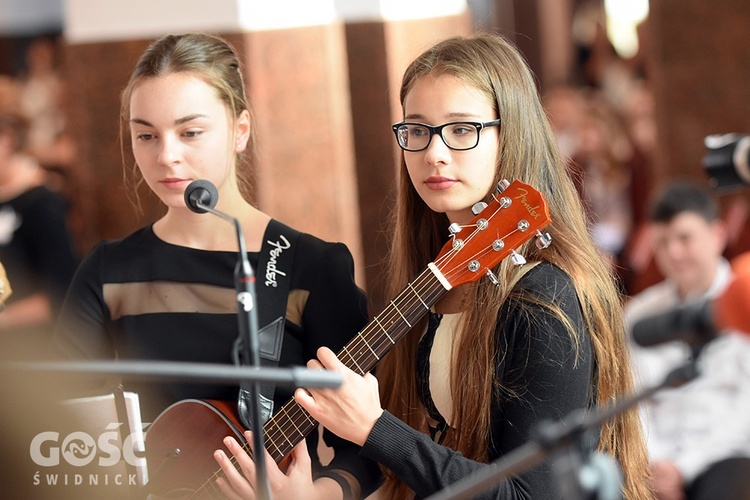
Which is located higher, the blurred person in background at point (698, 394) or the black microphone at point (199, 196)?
the black microphone at point (199, 196)

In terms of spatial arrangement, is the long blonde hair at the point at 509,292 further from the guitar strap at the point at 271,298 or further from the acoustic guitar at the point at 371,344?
the guitar strap at the point at 271,298

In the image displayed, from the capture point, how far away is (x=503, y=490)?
1852 millimetres

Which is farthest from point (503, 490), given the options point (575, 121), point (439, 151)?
point (575, 121)

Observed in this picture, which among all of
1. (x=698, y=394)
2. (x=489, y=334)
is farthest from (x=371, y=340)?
(x=698, y=394)

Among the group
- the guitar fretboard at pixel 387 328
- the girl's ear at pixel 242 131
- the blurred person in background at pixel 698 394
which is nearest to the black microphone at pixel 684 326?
the guitar fretboard at pixel 387 328

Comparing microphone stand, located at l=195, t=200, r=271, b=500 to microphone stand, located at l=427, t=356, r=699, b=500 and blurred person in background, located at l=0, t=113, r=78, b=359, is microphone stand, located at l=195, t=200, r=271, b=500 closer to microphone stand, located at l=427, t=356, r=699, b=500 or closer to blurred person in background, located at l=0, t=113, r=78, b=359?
microphone stand, located at l=427, t=356, r=699, b=500

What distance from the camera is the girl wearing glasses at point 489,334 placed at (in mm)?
1853

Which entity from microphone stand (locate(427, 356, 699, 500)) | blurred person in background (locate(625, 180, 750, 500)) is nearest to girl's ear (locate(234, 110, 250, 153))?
microphone stand (locate(427, 356, 699, 500))

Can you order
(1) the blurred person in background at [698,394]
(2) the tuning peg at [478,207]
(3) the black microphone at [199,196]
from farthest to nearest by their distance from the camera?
(1) the blurred person in background at [698,394] → (2) the tuning peg at [478,207] → (3) the black microphone at [199,196]

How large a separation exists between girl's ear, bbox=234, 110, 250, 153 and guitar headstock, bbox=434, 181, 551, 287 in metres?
0.50

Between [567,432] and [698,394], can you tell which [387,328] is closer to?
[567,432]

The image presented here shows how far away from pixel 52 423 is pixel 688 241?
8.99 ft

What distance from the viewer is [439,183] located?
195 centimetres

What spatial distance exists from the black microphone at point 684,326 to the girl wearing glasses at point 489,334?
1.90ft
